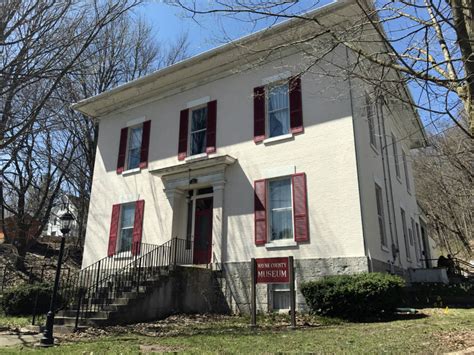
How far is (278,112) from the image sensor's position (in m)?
12.7

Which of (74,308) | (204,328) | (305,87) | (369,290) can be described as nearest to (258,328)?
(204,328)

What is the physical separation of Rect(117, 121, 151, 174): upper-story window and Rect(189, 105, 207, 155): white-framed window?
2.04m

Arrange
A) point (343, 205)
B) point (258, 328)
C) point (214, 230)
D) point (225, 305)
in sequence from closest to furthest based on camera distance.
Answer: point (258, 328)
point (343, 205)
point (225, 305)
point (214, 230)

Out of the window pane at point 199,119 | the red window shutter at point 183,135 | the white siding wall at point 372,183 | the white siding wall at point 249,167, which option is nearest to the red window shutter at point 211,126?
Answer: the white siding wall at point 249,167

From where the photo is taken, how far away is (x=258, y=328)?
8.49m

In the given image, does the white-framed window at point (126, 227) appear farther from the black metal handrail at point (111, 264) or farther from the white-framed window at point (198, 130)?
the white-framed window at point (198, 130)

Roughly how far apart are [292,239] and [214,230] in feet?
8.89

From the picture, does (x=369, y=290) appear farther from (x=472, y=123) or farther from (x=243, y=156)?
(x=243, y=156)

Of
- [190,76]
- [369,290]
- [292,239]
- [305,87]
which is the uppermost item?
[190,76]

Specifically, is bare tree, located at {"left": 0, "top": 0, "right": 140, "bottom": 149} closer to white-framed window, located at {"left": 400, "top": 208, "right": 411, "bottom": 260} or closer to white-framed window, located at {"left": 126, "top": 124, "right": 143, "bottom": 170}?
white-framed window, located at {"left": 126, "top": 124, "right": 143, "bottom": 170}

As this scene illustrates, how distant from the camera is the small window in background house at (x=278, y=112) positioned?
1251cm

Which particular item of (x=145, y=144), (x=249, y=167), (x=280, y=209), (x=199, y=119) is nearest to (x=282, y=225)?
(x=280, y=209)

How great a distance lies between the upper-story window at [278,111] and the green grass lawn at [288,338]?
5.74m

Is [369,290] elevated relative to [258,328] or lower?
elevated
